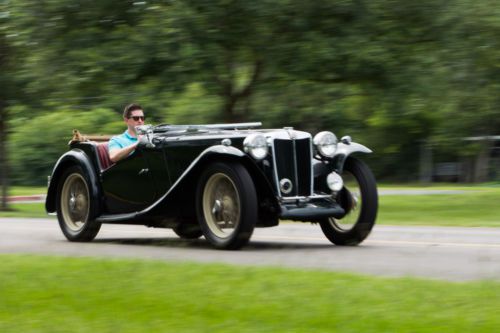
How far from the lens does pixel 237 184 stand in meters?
9.78

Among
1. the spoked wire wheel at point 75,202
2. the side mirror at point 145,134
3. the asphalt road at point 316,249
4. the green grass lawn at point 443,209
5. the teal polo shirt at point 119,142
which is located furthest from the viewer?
the green grass lawn at point 443,209

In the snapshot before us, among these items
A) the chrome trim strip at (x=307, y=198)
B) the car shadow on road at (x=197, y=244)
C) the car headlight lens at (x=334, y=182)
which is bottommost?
the car shadow on road at (x=197, y=244)

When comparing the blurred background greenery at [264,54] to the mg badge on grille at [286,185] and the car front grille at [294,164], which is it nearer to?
the car front grille at [294,164]

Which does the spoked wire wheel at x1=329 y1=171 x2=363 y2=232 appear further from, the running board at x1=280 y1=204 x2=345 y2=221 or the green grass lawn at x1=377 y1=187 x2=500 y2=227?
the green grass lawn at x1=377 y1=187 x2=500 y2=227

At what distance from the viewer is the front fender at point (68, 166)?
11688 millimetres

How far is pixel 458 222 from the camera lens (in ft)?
54.1

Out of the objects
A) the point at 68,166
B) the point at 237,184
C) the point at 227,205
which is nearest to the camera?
the point at 237,184

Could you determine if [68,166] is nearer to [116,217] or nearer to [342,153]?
[116,217]

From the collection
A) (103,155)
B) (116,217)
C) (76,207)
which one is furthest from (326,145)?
(76,207)

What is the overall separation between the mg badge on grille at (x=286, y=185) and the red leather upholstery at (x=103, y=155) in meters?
2.39

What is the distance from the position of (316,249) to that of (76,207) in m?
3.21

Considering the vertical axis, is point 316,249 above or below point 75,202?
below

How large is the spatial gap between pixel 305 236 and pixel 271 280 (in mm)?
5028

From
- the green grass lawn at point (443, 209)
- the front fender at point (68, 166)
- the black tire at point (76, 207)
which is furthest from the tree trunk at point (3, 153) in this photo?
the black tire at point (76, 207)
